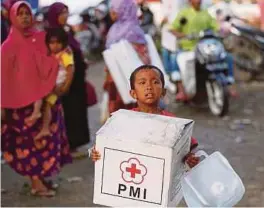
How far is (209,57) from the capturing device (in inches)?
309

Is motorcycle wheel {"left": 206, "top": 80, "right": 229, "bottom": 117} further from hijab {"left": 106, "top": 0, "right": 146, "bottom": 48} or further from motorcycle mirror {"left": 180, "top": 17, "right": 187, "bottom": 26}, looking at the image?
hijab {"left": 106, "top": 0, "right": 146, "bottom": 48}

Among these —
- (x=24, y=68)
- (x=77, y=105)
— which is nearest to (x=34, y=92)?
(x=24, y=68)

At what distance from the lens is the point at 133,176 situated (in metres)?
3.19

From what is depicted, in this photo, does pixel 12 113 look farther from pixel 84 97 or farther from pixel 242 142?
pixel 242 142

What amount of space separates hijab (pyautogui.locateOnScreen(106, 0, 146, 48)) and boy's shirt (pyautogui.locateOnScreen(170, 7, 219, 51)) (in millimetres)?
2090

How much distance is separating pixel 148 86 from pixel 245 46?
6646 mm

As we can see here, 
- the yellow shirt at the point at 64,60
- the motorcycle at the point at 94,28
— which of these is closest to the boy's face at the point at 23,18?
the yellow shirt at the point at 64,60

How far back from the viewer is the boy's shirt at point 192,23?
809 cm

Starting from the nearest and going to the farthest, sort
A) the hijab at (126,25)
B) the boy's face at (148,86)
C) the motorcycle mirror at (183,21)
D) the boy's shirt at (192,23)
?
the boy's face at (148,86)
the hijab at (126,25)
the boy's shirt at (192,23)
the motorcycle mirror at (183,21)

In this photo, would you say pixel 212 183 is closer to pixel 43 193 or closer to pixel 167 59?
pixel 43 193

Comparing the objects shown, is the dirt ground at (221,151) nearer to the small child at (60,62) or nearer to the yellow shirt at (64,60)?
the small child at (60,62)

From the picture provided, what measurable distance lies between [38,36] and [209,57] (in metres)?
3.01

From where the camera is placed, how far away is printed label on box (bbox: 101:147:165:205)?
3.14 metres

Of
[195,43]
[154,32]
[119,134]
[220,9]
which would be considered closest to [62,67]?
[119,134]
